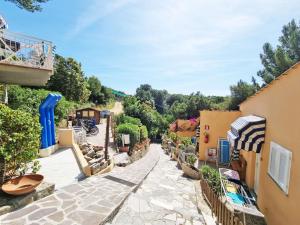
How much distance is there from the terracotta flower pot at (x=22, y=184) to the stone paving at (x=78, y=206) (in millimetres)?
467

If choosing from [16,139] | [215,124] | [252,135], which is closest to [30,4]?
[16,139]

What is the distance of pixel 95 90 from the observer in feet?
191

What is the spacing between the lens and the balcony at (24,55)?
38.0ft

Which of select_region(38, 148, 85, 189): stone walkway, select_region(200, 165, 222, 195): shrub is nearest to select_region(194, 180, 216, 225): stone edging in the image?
select_region(200, 165, 222, 195): shrub

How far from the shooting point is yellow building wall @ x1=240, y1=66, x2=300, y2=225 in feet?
21.4

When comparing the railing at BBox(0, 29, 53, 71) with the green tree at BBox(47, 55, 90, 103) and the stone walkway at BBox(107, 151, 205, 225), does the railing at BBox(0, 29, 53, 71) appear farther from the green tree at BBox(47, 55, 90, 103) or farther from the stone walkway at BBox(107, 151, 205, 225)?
the green tree at BBox(47, 55, 90, 103)

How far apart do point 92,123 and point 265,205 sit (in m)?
20.2

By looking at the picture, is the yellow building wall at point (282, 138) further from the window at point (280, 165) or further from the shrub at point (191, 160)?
the shrub at point (191, 160)

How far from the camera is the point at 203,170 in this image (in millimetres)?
12133

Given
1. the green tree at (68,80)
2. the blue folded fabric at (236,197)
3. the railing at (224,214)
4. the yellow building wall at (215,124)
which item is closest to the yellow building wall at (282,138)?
the blue folded fabric at (236,197)

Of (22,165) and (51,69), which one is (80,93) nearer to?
(51,69)

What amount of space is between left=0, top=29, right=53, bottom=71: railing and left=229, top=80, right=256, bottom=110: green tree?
28640mm

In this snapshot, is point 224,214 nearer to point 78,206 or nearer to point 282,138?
point 282,138

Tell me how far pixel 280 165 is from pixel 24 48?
41.4 feet
